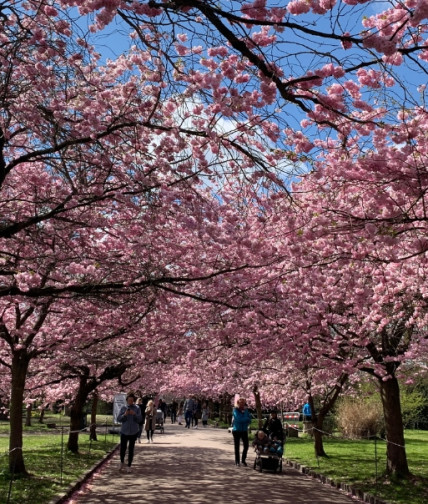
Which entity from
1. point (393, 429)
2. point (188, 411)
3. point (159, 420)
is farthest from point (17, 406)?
point (188, 411)

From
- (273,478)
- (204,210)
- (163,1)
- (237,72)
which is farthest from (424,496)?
(163,1)

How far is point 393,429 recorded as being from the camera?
500 inches

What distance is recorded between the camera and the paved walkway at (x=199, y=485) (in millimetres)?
10016

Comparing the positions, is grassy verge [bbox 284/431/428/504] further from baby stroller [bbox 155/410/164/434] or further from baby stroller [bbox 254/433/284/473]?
baby stroller [bbox 155/410/164/434]

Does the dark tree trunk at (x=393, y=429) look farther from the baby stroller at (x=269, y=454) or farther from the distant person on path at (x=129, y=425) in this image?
the distant person on path at (x=129, y=425)

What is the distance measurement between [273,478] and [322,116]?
31.4 ft

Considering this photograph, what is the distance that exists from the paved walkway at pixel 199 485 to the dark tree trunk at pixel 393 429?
4.92ft

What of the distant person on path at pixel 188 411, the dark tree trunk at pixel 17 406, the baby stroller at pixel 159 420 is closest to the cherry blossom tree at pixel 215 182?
the dark tree trunk at pixel 17 406

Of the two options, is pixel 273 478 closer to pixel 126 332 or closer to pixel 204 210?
pixel 126 332

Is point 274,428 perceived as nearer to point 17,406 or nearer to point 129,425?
point 129,425

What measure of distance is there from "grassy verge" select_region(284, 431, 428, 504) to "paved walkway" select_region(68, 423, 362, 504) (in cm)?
58

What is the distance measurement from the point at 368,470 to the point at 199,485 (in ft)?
15.6

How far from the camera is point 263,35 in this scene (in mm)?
6129

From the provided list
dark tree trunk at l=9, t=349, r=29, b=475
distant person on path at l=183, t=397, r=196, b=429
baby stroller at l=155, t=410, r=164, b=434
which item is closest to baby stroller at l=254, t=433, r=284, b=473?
A: dark tree trunk at l=9, t=349, r=29, b=475
